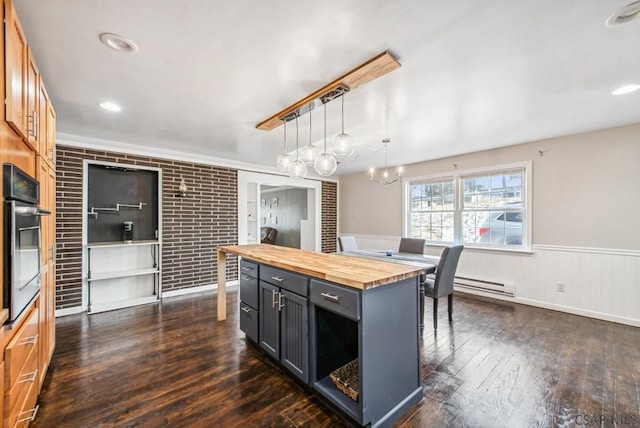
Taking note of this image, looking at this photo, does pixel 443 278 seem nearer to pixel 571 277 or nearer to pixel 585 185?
pixel 571 277

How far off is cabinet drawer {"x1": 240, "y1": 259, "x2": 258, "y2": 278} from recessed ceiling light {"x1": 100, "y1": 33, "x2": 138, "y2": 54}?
5.99 ft

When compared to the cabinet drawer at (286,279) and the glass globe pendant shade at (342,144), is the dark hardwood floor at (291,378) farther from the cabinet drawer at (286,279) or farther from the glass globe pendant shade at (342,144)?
the glass globe pendant shade at (342,144)

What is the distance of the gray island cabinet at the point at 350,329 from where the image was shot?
1.61 meters

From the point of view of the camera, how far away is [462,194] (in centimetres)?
479

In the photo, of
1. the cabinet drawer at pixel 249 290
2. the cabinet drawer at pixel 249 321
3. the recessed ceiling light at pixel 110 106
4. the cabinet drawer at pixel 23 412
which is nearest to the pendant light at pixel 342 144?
the cabinet drawer at pixel 249 290

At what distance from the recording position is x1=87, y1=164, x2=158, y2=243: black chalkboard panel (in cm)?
393

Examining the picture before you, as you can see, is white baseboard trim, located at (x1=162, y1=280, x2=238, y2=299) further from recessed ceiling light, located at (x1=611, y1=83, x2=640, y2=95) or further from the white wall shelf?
recessed ceiling light, located at (x1=611, y1=83, x2=640, y2=95)

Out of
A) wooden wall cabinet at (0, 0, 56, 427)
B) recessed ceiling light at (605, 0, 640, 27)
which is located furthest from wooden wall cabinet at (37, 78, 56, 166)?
recessed ceiling light at (605, 0, 640, 27)

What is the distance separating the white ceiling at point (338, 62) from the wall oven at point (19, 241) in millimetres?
925

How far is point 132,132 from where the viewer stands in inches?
139

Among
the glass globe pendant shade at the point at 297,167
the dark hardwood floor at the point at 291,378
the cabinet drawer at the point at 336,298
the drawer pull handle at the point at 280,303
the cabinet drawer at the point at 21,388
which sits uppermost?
the glass globe pendant shade at the point at 297,167

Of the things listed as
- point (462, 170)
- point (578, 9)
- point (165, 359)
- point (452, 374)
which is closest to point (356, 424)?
point (452, 374)

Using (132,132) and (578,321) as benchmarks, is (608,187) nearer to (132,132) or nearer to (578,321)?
(578,321)

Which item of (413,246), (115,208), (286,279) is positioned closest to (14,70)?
(286,279)
